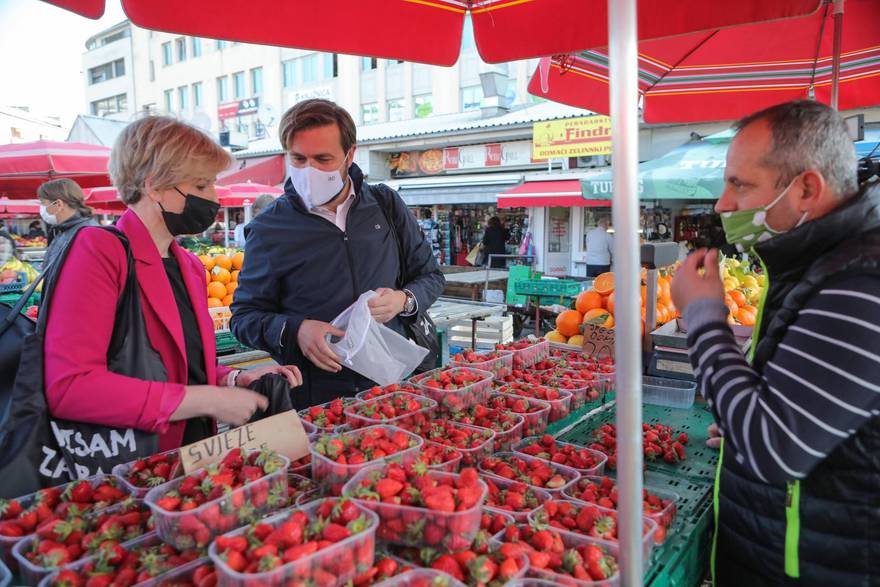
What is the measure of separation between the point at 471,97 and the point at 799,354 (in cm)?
2189

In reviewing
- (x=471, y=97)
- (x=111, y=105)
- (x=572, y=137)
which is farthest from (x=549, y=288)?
(x=111, y=105)

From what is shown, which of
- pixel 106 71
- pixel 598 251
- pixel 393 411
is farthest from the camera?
pixel 106 71

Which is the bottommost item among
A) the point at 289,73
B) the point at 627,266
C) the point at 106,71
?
the point at 627,266

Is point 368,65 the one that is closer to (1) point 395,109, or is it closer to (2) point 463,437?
(1) point 395,109

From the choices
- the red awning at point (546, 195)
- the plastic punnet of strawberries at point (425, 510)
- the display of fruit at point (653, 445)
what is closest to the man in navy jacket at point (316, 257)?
the display of fruit at point (653, 445)

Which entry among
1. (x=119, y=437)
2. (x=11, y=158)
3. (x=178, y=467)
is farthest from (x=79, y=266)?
(x=11, y=158)

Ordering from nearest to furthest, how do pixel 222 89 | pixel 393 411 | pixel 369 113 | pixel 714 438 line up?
1. pixel 393 411
2. pixel 714 438
3. pixel 369 113
4. pixel 222 89

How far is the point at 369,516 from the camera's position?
4.04 ft

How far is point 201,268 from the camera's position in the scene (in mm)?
2223

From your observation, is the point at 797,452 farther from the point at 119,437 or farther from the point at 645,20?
the point at 645,20

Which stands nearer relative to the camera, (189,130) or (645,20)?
(189,130)

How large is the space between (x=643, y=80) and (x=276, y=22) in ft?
8.12

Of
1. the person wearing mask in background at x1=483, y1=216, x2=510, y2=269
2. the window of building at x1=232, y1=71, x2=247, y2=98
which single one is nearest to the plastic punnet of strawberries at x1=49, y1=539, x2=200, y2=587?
the person wearing mask in background at x1=483, y1=216, x2=510, y2=269

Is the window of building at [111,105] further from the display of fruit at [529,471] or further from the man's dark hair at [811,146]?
the man's dark hair at [811,146]
